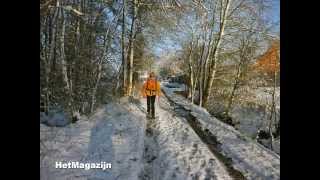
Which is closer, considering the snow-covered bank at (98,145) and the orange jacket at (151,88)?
the snow-covered bank at (98,145)

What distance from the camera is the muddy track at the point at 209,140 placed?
3.71 metres

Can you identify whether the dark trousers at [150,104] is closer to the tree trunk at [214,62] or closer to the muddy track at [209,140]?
the muddy track at [209,140]

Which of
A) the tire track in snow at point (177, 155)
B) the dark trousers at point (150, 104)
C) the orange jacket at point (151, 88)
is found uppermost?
the orange jacket at point (151, 88)

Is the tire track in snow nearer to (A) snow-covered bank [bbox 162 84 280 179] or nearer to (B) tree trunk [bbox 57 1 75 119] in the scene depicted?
(A) snow-covered bank [bbox 162 84 280 179]

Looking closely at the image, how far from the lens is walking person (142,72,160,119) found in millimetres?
3824

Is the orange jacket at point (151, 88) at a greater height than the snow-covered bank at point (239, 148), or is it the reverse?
the orange jacket at point (151, 88)

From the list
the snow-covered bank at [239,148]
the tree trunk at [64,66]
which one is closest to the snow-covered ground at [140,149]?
the snow-covered bank at [239,148]

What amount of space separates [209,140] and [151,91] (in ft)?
2.15

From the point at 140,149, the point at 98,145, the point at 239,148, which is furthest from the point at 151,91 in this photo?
the point at 239,148

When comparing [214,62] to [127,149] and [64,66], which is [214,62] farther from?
[64,66]
